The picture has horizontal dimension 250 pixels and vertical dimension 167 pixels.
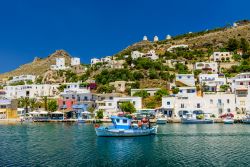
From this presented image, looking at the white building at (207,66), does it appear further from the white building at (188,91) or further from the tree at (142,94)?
the white building at (188,91)

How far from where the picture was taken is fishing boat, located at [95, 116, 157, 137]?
156ft

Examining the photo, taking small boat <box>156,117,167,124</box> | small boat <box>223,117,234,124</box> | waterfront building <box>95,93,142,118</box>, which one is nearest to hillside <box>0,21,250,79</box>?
waterfront building <box>95,93,142,118</box>

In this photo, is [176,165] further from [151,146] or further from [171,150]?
[151,146]

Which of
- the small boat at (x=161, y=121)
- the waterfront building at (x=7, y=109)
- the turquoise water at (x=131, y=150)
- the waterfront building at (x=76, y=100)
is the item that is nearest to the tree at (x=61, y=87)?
the waterfront building at (x=76, y=100)

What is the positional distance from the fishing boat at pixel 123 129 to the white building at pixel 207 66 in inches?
2255

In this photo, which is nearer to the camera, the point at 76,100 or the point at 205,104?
the point at 205,104

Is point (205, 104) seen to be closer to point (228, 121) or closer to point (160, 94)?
point (228, 121)

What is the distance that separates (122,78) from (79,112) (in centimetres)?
2143

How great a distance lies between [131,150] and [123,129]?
39.5 feet

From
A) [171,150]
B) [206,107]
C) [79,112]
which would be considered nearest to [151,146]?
[171,150]

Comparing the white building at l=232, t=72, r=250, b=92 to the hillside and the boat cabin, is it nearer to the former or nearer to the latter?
the boat cabin

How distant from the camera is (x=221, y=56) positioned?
111 metres

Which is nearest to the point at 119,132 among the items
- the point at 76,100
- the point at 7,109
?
the point at 76,100

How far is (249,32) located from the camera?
14000 centimetres
